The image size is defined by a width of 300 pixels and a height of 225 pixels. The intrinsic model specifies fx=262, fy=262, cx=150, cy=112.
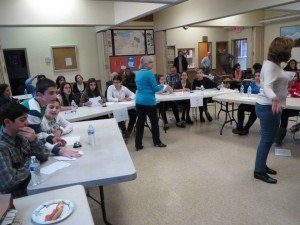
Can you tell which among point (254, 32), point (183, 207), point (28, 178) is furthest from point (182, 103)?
point (254, 32)

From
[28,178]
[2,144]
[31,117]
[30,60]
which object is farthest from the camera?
[30,60]

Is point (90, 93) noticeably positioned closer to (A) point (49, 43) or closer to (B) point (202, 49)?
(A) point (49, 43)

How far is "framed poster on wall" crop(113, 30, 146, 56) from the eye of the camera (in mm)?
8188

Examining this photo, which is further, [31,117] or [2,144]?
[31,117]

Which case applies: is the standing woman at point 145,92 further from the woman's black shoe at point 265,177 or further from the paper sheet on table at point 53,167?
the paper sheet on table at point 53,167

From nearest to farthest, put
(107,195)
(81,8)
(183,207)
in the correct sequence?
1. (183,207)
2. (107,195)
3. (81,8)

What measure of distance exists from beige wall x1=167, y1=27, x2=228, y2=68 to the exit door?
4.81 meters

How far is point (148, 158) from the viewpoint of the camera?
3.70 metres

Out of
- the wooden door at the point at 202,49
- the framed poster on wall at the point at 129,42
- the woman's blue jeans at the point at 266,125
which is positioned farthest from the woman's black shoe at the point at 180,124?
the wooden door at the point at 202,49

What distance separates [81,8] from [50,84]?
373 centimetres

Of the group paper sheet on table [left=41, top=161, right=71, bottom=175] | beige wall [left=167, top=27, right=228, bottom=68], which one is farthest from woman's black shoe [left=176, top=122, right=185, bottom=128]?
beige wall [left=167, top=27, right=228, bottom=68]

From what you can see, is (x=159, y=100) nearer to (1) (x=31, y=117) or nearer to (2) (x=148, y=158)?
(2) (x=148, y=158)

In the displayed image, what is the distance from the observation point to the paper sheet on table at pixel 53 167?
1725mm

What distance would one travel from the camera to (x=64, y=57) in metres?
7.63
